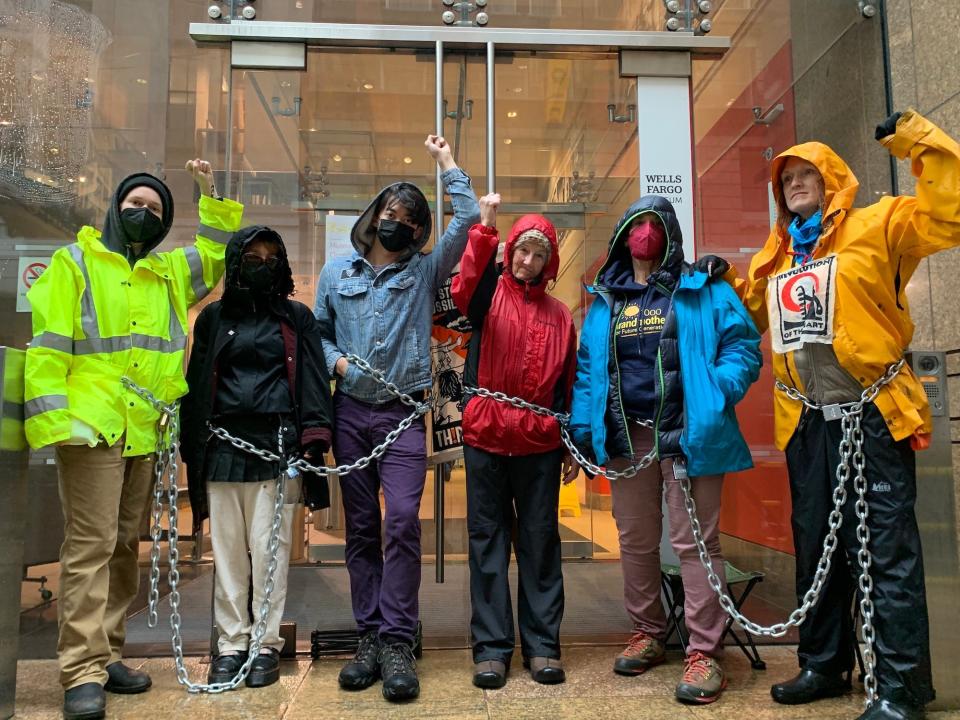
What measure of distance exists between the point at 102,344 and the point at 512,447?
189 centimetres

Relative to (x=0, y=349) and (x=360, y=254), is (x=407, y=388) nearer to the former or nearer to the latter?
(x=360, y=254)

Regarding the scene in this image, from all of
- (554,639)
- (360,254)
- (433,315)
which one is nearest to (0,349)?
(360,254)

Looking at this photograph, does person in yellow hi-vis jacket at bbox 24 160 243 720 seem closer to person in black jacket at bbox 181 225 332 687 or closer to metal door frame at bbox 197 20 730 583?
person in black jacket at bbox 181 225 332 687

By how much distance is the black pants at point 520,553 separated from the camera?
352 centimetres

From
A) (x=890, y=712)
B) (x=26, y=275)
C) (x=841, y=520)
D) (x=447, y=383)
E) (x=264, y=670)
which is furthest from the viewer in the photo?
(x=26, y=275)

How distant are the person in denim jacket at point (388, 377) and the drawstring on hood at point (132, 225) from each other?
856 millimetres

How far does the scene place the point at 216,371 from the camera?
3557mm

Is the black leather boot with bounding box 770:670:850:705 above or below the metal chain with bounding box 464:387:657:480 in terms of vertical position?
below

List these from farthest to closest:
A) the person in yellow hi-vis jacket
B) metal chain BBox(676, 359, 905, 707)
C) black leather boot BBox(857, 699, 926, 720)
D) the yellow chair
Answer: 1. the yellow chair
2. the person in yellow hi-vis jacket
3. metal chain BBox(676, 359, 905, 707)
4. black leather boot BBox(857, 699, 926, 720)

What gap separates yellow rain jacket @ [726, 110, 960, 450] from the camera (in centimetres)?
289

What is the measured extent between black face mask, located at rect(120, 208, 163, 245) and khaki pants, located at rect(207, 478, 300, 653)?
1209 mm

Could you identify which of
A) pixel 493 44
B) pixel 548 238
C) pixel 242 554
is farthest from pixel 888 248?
pixel 242 554

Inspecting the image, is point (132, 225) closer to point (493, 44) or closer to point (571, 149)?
point (493, 44)

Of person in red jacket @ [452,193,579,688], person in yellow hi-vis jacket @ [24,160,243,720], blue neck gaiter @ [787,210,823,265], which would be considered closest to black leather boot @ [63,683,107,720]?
person in yellow hi-vis jacket @ [24,160,243,720]
